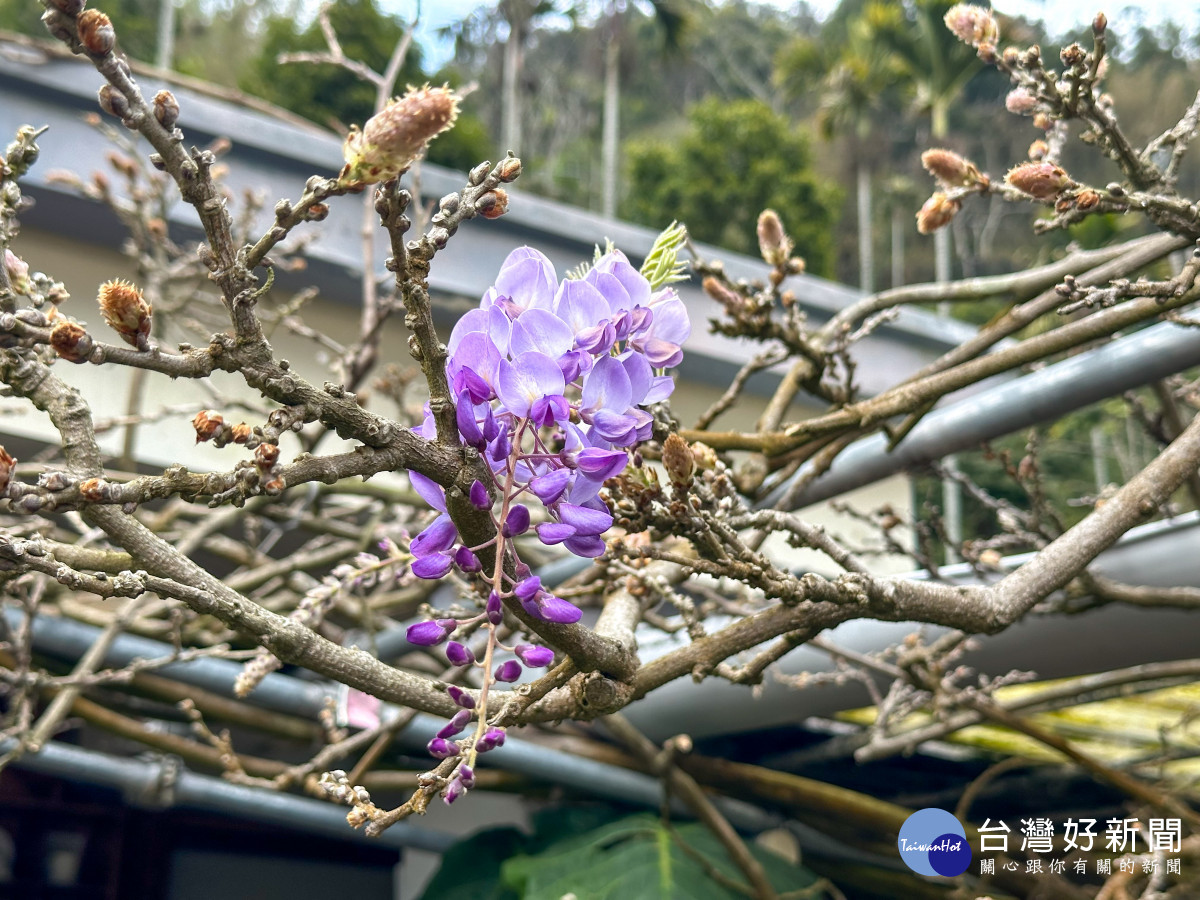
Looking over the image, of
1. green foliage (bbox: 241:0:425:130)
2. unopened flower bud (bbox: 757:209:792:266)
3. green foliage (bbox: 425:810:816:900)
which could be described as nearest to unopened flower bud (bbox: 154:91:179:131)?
unopened flower bud (bbox: 757:209:792:266)

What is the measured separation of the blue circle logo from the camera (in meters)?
1.56

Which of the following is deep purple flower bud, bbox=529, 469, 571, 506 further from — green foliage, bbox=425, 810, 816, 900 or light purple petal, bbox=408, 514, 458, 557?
green foliage, bbox=425, 810, 816, 900

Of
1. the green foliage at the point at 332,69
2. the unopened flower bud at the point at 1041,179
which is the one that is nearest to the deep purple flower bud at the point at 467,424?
the unopened flower bud at the point at 1041,179

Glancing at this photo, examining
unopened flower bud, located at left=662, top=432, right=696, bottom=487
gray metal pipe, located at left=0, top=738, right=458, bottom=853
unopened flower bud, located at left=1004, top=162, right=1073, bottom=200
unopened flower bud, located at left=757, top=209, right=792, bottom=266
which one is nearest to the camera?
unopened flower bud, located at left=662, top=432, right=696, bottom=487

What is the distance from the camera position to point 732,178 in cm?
1291

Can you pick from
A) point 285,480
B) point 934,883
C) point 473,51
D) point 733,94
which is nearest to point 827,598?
point 285,480

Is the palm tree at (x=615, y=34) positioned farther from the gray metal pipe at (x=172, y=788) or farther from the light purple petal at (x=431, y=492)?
the light purple petal at (x=431, y=492)

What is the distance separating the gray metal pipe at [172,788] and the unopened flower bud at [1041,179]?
1775 millimetres

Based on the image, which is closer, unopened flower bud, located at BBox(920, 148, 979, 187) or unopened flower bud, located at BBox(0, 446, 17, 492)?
unopened flower bud, located at BBox(0, 446, 17, 492)

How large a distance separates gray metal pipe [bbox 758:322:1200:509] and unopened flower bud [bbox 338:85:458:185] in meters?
0.88

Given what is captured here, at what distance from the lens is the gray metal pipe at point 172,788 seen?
2.02 meters

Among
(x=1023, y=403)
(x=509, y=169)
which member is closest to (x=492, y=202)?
(x=509, y=169)

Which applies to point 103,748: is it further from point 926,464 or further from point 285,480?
point 285,480

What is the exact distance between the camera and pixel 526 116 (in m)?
17.5
